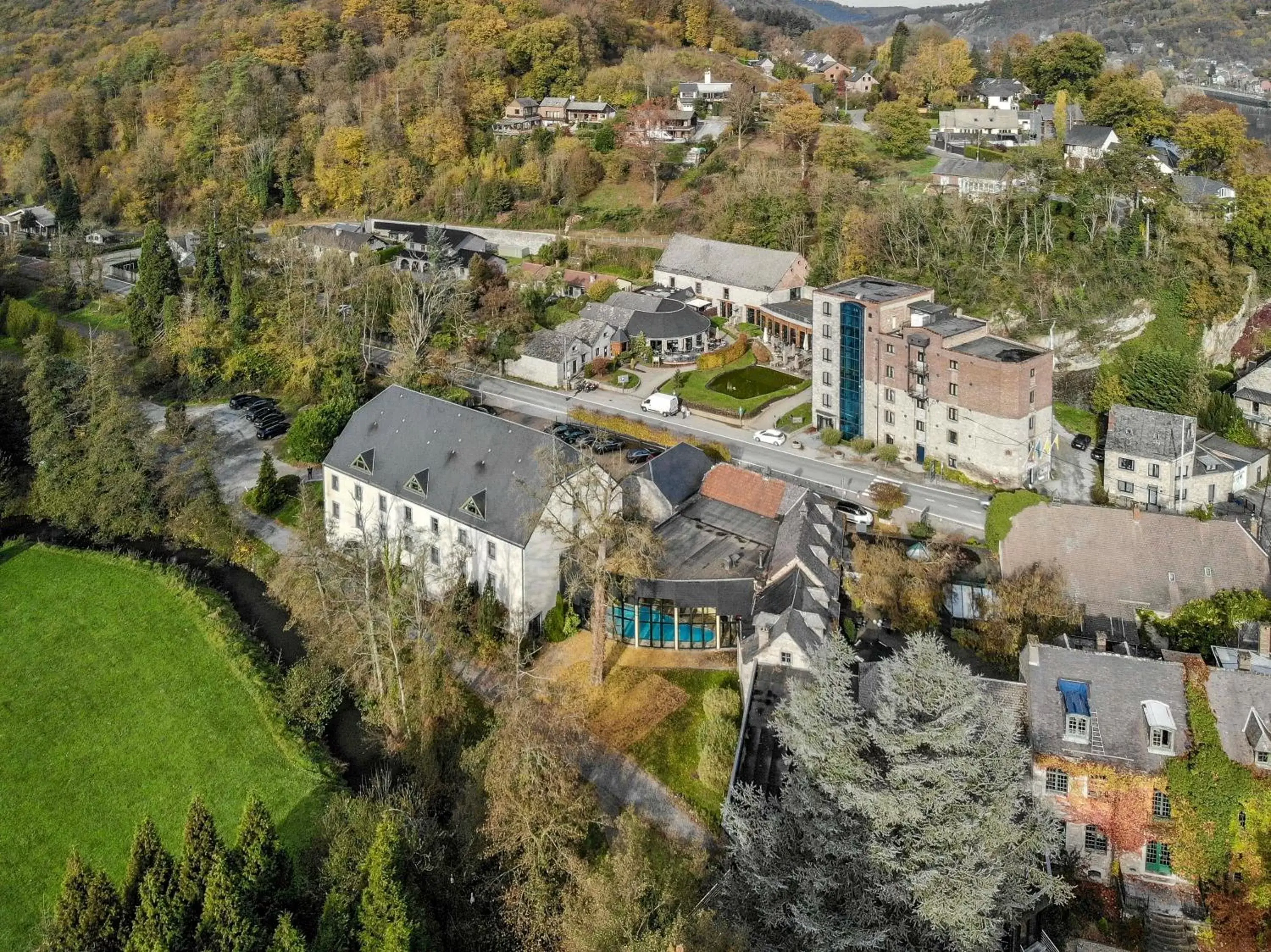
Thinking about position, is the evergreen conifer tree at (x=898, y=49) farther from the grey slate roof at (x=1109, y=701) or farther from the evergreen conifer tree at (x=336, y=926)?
the evergreen conifer tree at (x=336, y=926)

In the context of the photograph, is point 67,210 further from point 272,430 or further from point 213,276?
point 272,430

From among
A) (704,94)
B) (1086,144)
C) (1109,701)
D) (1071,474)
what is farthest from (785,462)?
(704,94)

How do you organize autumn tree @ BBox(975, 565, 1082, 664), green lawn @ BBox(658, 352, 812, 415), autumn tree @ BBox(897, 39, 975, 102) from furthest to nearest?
autumn tree @ BBox(897, 39, 975, 102), green lawn @ BBox(658, 352, 812, 415), autumn tree @ BBox(975, 565, 1082, 664)

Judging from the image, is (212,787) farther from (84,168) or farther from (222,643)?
(84,168)

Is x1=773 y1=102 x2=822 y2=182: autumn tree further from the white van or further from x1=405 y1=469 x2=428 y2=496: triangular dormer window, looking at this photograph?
x1=405 y1=469 x2=428 y2=496: triangular dormer window

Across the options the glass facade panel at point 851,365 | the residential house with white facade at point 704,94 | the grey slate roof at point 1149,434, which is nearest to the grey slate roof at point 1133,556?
the grey slate roof at point 1149,434

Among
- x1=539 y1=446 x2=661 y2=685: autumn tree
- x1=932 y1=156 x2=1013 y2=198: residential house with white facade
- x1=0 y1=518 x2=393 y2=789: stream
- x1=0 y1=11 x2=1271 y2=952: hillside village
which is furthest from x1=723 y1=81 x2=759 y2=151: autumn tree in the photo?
x1=0 y1=518 x2=393 y2=789: stream

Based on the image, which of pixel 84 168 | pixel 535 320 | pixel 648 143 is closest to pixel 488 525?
pixel 535 320
